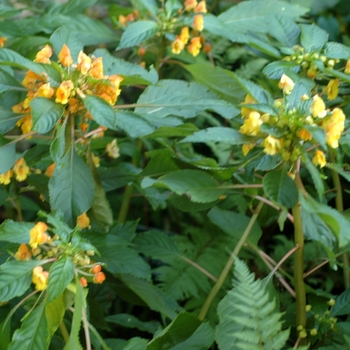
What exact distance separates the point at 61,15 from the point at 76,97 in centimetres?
48

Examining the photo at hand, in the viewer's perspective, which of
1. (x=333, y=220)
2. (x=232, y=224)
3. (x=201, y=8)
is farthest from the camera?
(x=201, y=8)

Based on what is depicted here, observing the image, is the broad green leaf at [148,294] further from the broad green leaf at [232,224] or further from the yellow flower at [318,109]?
the yellow flower at [318,109]

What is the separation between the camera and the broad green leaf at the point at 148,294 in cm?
76

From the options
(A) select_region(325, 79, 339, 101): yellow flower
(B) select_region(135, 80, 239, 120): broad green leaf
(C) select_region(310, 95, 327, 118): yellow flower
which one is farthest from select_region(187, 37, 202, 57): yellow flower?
(C) select_region(310, 95, 327, 118): yellow flower

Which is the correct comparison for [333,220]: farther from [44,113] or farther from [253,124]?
[44,113]

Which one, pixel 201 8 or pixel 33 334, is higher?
pixel 201 8

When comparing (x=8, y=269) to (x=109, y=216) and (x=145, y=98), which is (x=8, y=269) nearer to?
(x=109, y=216)

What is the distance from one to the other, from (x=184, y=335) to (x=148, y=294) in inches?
4.3

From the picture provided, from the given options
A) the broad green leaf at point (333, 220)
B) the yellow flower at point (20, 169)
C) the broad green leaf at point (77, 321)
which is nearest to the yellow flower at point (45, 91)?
the yellow flower at point (20, 169)

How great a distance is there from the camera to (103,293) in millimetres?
951

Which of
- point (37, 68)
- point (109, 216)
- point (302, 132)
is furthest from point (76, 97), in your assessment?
point (302, 132)

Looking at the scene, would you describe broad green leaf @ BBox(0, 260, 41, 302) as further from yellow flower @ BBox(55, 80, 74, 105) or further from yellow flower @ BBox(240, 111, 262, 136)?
yellow flower @ BBox(240, 111, 262, 136)

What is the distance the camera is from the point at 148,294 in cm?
77

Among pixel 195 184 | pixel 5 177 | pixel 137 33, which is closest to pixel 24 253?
pixel 5 177
